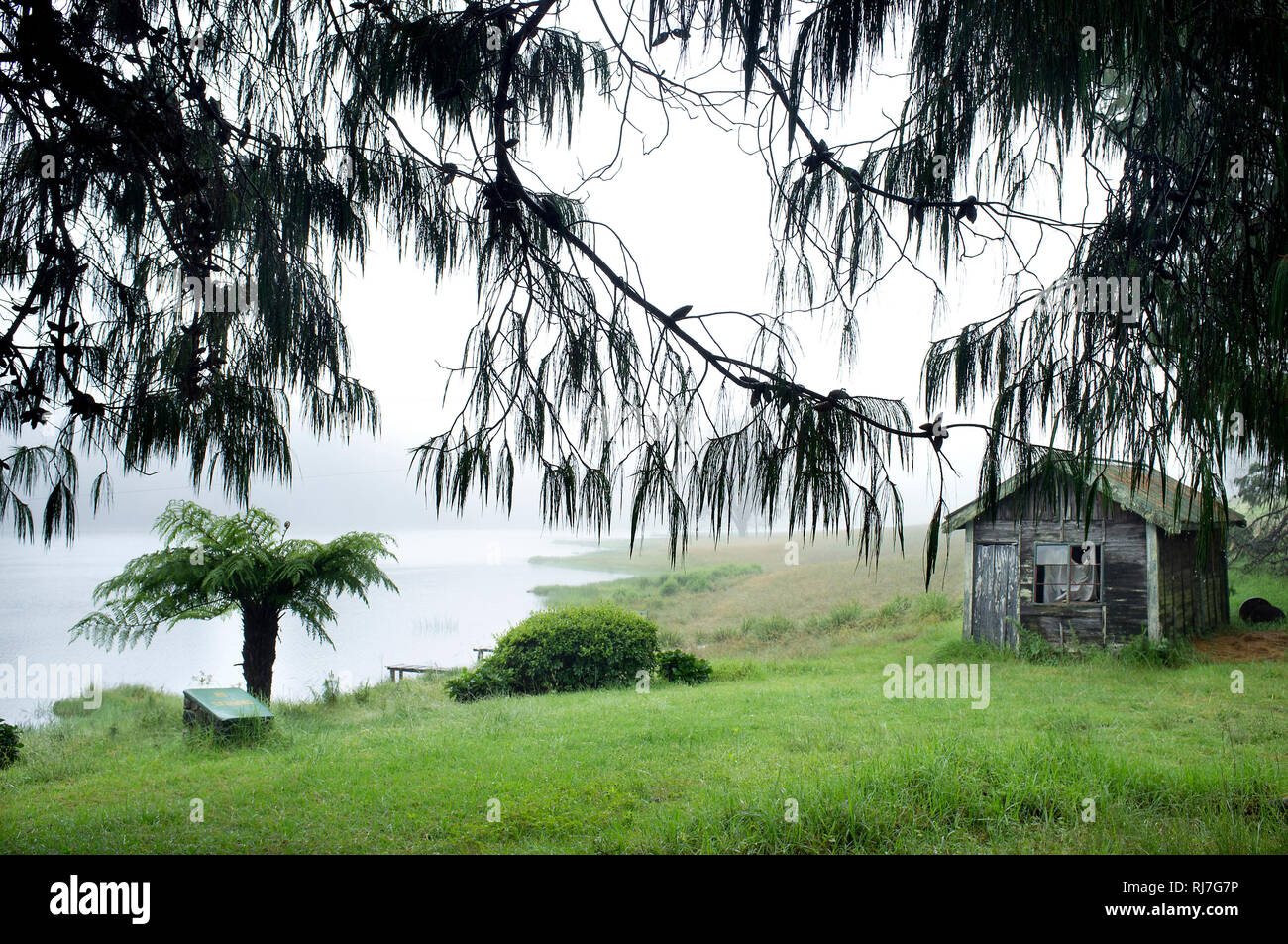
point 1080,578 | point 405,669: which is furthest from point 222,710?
point 1080,578

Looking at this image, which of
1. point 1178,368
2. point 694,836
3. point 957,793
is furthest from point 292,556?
point 1178,368

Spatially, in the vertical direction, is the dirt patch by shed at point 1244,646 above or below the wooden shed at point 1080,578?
below

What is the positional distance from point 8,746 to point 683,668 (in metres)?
3.61

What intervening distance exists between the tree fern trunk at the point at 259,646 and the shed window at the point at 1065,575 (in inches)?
213

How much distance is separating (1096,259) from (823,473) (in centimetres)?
64

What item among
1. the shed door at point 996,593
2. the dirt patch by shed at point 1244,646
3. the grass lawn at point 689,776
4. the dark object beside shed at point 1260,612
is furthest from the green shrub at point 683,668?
the dark object beside shed at point 1260,612

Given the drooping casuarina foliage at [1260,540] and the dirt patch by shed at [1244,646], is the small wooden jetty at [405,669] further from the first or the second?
the drooping casuarina foliage at [1260,540]

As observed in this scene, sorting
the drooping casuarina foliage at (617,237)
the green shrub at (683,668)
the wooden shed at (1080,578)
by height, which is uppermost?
the drooping casuarina foliage at (617,237)

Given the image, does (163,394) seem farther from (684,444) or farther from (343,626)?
(343,626)

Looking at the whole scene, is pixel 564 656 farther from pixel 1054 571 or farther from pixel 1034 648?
pixel 1054 571

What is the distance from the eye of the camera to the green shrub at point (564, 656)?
4863 millimetres

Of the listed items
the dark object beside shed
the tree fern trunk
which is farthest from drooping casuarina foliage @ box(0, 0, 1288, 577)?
the dark object beside shed

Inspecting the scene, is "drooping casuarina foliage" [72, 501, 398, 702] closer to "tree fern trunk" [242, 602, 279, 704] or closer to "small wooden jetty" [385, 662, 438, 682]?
"tree fern trunk" [242, 602, 279, 704]
